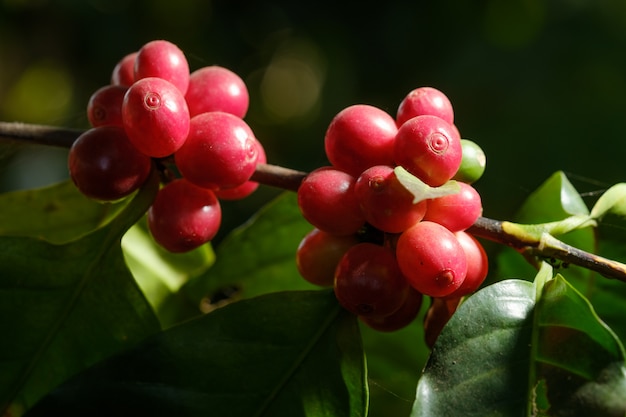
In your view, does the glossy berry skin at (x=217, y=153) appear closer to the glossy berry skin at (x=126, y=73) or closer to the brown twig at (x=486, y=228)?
the brown twig at (x=486, y=228)

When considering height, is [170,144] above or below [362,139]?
below

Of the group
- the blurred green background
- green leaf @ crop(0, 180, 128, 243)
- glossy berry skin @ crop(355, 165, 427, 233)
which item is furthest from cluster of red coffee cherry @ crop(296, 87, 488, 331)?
the blurred green background

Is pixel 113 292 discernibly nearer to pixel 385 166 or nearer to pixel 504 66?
pixel 385 166

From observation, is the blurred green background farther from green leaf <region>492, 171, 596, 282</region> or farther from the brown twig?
the brown twig

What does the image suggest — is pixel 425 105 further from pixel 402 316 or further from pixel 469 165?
pixel 402 316

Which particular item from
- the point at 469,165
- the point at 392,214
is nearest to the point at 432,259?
the point at 392,214

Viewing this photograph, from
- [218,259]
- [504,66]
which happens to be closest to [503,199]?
[504,66]

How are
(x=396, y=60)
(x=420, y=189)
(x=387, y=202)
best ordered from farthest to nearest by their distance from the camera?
(x=396, y=60), (x=387, y=202), (x=420, y=189)

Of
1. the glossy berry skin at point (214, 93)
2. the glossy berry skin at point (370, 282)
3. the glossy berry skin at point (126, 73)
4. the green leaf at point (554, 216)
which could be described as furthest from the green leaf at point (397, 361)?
the glossy berry skin at point (126, 73)
